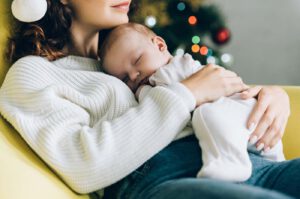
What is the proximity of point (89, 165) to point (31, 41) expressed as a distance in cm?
50

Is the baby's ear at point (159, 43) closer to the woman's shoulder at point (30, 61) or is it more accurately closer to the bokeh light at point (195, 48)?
the woman's shoulder at point (30, 61)

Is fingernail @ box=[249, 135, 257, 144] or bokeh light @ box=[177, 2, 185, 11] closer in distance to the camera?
fingernail @ box=[249, 135, 257, 144]

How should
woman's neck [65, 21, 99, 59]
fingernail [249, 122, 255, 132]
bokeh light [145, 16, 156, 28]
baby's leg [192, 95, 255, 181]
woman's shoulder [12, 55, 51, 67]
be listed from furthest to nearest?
bokeh light [145, 16, 156, 28]
woman's neck [65, 21, 99, 59]
woman's shoulder [12, 55, 51, 67]
fingernail [249, 122, 255, 132]
baby's leg [192, 95, 255, 181]

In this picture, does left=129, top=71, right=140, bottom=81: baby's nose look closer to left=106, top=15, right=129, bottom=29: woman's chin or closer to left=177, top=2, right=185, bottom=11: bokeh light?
left=106, top=15, right=129, bottom=29: woman's chin

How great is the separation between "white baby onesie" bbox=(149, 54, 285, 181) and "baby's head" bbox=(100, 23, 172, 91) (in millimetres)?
94

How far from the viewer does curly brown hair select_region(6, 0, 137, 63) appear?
1440 millimetres

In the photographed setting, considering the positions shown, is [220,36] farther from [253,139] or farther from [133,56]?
[253,139]

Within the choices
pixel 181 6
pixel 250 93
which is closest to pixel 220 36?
pixel 181 6

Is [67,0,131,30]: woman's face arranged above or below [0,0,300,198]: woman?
above

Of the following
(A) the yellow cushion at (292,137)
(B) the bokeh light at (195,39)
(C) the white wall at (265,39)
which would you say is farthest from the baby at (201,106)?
(C) the white wall at (265,39)

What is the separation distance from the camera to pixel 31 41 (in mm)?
1477

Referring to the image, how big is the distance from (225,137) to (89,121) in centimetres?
37

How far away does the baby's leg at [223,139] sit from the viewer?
109 cm

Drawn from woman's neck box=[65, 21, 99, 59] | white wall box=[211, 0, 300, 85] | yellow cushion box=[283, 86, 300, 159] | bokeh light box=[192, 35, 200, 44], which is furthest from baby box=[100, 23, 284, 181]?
white wall box=[211, 0, 300, 85]
